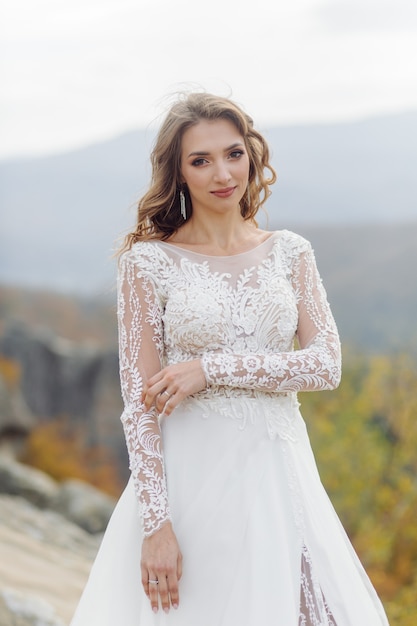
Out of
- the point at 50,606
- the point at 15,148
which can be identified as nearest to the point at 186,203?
the point at 50,606

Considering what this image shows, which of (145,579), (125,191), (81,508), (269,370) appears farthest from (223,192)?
(125,191)

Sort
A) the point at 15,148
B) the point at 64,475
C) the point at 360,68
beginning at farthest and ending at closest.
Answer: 1. the point at 15,148
2. the point at 360,68
3. the point at 64,475

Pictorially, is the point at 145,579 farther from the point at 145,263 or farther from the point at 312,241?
the point at 312,241

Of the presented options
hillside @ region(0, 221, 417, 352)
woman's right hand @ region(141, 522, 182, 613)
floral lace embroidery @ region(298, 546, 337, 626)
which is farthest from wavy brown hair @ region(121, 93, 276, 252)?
hillside @ region(0, 221, 417, 352)

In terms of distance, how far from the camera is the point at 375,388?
1430 cm

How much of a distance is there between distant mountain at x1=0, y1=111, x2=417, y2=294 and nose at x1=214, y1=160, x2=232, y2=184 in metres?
10.6

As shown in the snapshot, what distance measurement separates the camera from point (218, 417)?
7.81 feet

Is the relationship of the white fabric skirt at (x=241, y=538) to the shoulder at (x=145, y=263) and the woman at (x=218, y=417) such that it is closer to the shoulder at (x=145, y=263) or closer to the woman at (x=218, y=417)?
the woman at (x=218, y=417)

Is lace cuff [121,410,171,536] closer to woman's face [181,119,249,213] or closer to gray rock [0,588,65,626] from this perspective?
woman's face [181,119,249,213]

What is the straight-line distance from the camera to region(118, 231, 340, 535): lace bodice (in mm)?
2301

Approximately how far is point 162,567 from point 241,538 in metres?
0.19

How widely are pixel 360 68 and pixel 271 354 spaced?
15138 millimetres

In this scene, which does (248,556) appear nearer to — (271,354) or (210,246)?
(271,354)

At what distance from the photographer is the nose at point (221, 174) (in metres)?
2.43
